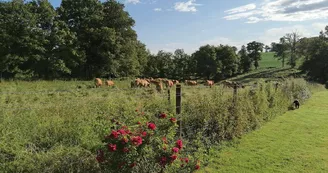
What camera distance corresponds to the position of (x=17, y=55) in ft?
81.8

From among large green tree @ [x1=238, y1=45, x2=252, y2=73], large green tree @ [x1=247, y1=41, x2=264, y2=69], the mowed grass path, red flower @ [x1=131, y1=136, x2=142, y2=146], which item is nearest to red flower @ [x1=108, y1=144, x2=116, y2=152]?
red flower @ [x1=131, y1=136, x2=142, y2=146]

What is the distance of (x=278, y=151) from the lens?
6234mm

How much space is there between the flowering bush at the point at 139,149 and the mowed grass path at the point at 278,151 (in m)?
1.56

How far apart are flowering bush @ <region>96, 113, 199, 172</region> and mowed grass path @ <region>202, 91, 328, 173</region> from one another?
156 cm

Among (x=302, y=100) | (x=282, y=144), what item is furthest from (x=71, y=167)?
(x=302, y=100)

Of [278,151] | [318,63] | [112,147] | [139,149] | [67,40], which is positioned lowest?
[278,151]

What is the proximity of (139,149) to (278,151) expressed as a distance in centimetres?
413

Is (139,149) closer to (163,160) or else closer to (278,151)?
(163,160)

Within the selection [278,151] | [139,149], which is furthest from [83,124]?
[278,151]

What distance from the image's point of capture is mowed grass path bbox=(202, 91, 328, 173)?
5.25 meters

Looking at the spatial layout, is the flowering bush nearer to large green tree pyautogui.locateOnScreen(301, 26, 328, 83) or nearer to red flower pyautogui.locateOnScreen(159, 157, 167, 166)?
red flower pyautogui.locateOnScreen(159, 157, 167, 166)

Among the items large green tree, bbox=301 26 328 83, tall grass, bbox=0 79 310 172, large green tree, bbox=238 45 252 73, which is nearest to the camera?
tall grass, bbox=0 79 310 172

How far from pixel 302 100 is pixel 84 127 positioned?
14.4 metres

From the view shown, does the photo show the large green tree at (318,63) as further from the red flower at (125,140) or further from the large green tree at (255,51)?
the red flower at (125,140)
